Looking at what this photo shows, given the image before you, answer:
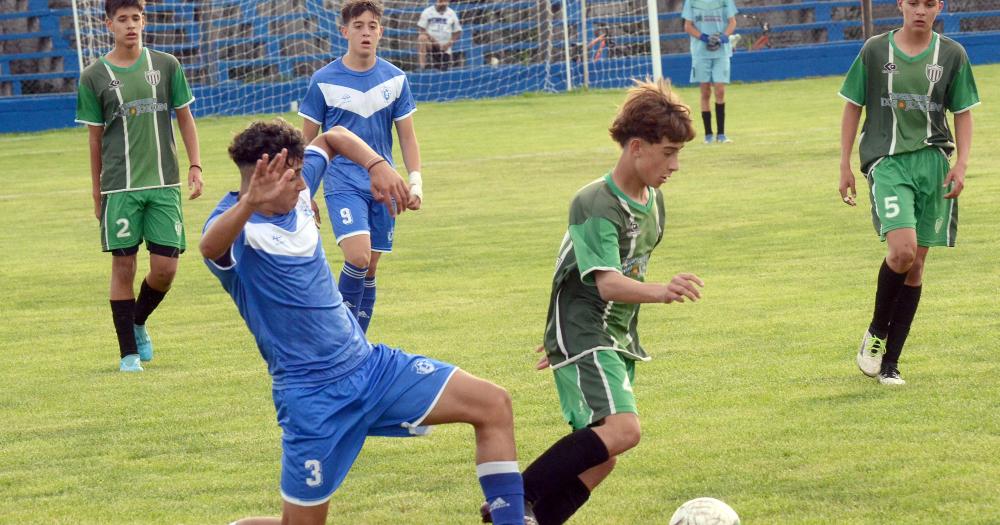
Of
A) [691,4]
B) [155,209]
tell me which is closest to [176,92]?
[155,209]

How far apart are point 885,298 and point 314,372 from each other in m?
3.64

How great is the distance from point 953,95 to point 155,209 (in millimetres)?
4543

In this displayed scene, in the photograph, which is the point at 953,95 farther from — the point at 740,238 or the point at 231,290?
the point at 740,238

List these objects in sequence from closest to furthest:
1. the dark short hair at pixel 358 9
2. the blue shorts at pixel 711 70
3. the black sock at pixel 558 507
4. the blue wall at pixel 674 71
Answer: the black sock at pixel 558 507, the dark short hair at pixel 358 9, the blue shorts at pixel 711 70, the blue wall at pixel 674 71

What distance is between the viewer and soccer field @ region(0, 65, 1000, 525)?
549 cm

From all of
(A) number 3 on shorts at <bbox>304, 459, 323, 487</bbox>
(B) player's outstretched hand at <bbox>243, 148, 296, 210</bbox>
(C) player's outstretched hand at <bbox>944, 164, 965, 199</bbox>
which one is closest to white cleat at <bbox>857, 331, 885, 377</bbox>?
(C) player's outstretched hand at <bbox>944, 164, 965, 199</bbox>

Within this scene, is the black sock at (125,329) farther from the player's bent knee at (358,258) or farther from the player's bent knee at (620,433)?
the player's bent knee at (620,433)

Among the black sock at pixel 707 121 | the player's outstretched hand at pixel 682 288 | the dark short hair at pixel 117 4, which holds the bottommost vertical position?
the black sock at pixel 707 121

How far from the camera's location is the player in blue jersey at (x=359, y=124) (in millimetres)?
8391

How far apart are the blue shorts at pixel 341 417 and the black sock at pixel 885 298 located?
3153 mm

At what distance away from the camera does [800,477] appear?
18.0 feet

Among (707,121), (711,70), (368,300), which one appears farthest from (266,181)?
(711,70)

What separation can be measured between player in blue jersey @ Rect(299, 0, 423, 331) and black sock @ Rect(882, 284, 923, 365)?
2.84 m

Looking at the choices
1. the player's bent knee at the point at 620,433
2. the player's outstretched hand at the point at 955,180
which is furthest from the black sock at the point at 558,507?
the player's outstretched hand at the point at 955,180
